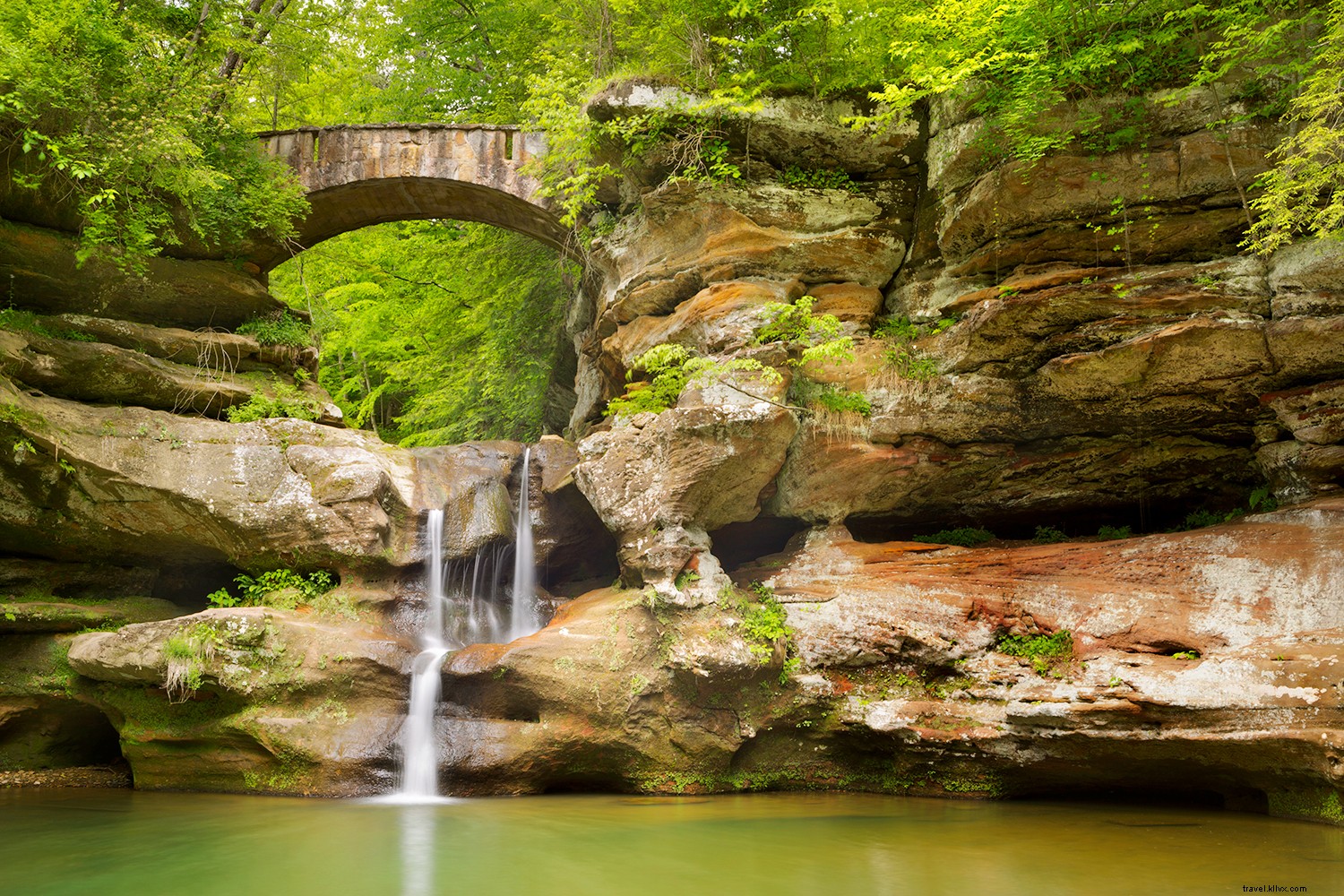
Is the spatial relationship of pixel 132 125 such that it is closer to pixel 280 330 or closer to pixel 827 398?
pixel 280 330

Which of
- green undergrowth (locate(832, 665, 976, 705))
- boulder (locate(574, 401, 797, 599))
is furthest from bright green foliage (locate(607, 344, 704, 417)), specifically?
green undergrowth (locate(832, 665, 976, 705))

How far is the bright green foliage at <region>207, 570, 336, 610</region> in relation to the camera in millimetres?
10289

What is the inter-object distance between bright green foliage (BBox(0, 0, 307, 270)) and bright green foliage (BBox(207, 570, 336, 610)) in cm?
463

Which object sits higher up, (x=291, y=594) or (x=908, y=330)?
(x=908, y=330)

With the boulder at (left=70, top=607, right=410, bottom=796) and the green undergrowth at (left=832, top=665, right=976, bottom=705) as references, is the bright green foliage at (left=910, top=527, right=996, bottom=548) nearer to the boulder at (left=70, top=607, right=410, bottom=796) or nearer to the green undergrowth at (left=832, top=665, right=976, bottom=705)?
the green undergrowth at (left=832, top=665, right=976, bottom=705)

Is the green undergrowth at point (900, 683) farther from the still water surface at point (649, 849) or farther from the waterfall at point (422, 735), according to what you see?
the waterfall at point (422, 735)

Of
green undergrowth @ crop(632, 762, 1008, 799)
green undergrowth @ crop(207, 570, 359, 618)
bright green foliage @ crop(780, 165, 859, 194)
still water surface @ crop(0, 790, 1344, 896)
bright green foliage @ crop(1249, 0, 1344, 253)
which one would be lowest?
green undergrowth @ crop(632, 762, 1008, 799)

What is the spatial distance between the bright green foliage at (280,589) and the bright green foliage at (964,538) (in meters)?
7.71

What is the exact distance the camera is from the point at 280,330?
43.6ft

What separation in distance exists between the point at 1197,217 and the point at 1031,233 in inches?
68.9

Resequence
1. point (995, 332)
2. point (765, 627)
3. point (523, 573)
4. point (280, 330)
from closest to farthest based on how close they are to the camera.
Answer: point (765, 627) < point (995, 332) < point (523, 573) < point (280, 330)

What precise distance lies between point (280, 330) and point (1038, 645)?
11712 mm

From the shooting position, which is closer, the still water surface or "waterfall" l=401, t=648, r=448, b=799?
the still water surface

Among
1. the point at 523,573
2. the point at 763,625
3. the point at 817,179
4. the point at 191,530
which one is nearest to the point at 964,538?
the point at 763,625
